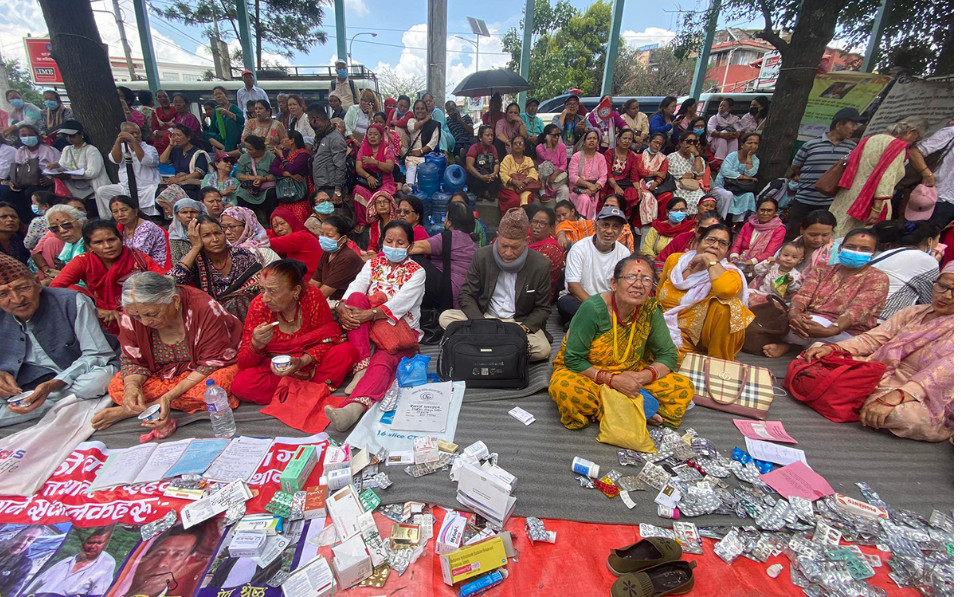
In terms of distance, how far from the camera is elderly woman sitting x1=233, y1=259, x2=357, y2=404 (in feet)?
9.68

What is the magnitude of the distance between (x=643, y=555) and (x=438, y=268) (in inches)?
121

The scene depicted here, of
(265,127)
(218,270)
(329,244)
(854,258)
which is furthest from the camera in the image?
(265,127)

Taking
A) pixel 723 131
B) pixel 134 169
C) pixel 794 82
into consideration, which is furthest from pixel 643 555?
pixel 723 131

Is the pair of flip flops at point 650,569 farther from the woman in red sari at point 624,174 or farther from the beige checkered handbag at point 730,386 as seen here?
the woman in red sari at point 624,174

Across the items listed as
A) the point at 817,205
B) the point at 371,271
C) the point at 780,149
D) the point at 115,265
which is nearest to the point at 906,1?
the point at 780,149

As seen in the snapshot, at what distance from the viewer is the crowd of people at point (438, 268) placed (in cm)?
292

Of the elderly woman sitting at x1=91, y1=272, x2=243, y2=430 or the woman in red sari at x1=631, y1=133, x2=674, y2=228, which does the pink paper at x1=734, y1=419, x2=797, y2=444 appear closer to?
the elderly woman sitting at x1=91, y1=272, x2=243, y2=430

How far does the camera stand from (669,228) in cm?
541

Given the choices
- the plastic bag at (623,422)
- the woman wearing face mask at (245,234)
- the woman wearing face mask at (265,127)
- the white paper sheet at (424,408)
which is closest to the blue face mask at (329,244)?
the woman wearing face mask at (245,234)

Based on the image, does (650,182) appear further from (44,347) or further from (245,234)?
(44,347)

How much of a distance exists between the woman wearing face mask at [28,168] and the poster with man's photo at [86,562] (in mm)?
6637

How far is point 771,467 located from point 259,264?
4530mm

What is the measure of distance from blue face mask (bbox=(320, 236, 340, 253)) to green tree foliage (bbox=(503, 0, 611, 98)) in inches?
916

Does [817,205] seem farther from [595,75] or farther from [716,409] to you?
[595,75]
